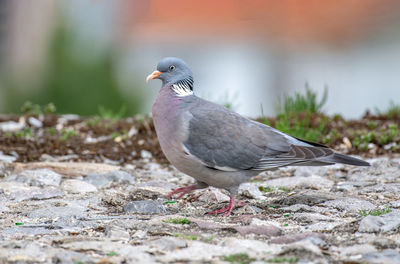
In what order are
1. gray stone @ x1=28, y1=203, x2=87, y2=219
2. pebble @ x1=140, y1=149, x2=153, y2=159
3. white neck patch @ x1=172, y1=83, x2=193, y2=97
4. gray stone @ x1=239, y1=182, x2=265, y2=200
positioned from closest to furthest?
gray stone @ x1=28, y1=203, x2=87, y2=219, white neck patch @ x1=172, y1=83, x2=193, y2=97, gray stone @ x1=239, y1=182, x2=265, y2=200, pebble @ x1=140, y1=149, x2=153, y2=159

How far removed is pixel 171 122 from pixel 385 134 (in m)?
3.63

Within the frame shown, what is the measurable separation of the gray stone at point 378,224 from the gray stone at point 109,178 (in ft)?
8.69

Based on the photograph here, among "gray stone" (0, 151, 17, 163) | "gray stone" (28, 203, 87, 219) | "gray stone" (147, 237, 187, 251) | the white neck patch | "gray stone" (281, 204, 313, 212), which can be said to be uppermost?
the white neck patch

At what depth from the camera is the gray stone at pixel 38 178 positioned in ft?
19.4

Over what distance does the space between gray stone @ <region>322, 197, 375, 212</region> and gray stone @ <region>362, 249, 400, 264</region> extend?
1.36 metres

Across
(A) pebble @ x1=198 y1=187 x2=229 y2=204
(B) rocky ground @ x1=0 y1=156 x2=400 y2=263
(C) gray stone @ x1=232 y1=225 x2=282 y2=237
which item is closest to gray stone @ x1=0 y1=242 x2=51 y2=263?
(B) rocky ground @ x1=0 y1=156 x2=400 y2=263

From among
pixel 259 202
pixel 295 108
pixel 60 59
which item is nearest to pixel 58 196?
pixel 259 202

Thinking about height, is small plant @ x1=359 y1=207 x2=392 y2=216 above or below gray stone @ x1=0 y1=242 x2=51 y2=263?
above

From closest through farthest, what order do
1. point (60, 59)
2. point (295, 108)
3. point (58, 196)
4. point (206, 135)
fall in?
point (206, 135)
point (58, 196)
point (295, 108)
point (60, 59)

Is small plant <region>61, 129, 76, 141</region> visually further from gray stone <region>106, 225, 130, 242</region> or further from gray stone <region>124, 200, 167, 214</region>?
gray stone <region>106, 225, 130, 242</region>

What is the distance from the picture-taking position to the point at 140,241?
12.2 ft

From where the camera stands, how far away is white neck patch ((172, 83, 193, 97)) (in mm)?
→ 5172

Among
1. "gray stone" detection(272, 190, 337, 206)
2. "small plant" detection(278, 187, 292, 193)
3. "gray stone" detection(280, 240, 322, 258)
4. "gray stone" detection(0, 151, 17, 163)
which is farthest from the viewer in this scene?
"gray stone" detection(0, 151, 17, 163)

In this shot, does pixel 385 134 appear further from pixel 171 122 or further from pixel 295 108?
pixel 171 122
